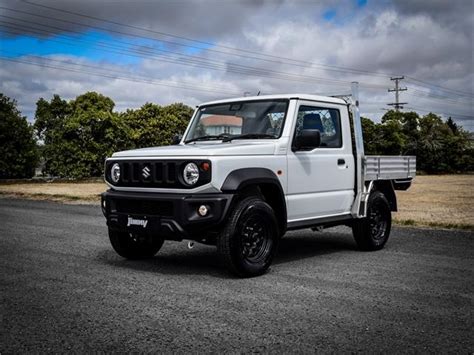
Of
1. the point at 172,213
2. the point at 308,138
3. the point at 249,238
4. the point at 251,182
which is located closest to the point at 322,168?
the point at 308,138

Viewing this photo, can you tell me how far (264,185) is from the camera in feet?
21.9

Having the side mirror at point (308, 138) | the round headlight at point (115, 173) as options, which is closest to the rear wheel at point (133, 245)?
the round headlight at point (115, 173)

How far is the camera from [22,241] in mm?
9156

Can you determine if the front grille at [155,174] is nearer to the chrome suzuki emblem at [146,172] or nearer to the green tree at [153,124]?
the chrome suzuki emblem at [146,172]

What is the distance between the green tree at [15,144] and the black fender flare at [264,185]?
29711 millimetres

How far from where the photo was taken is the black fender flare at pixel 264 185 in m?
6.10

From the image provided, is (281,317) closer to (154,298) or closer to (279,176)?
(154,298)

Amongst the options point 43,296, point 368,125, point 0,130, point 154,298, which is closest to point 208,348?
point 154,298

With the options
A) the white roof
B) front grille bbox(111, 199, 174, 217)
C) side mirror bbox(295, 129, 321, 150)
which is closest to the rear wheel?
front grille bbox(111, 199, 174, 217)

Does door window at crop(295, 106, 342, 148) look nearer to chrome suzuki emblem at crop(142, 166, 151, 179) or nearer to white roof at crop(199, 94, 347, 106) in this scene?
white roof at crop(199, 94, 347, 106)

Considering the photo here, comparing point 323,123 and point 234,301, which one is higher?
point 323,123

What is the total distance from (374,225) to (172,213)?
3.68 m

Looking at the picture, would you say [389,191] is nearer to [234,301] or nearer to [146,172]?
[146,172]

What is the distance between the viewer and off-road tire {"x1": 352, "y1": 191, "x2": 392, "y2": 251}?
8.25 m
